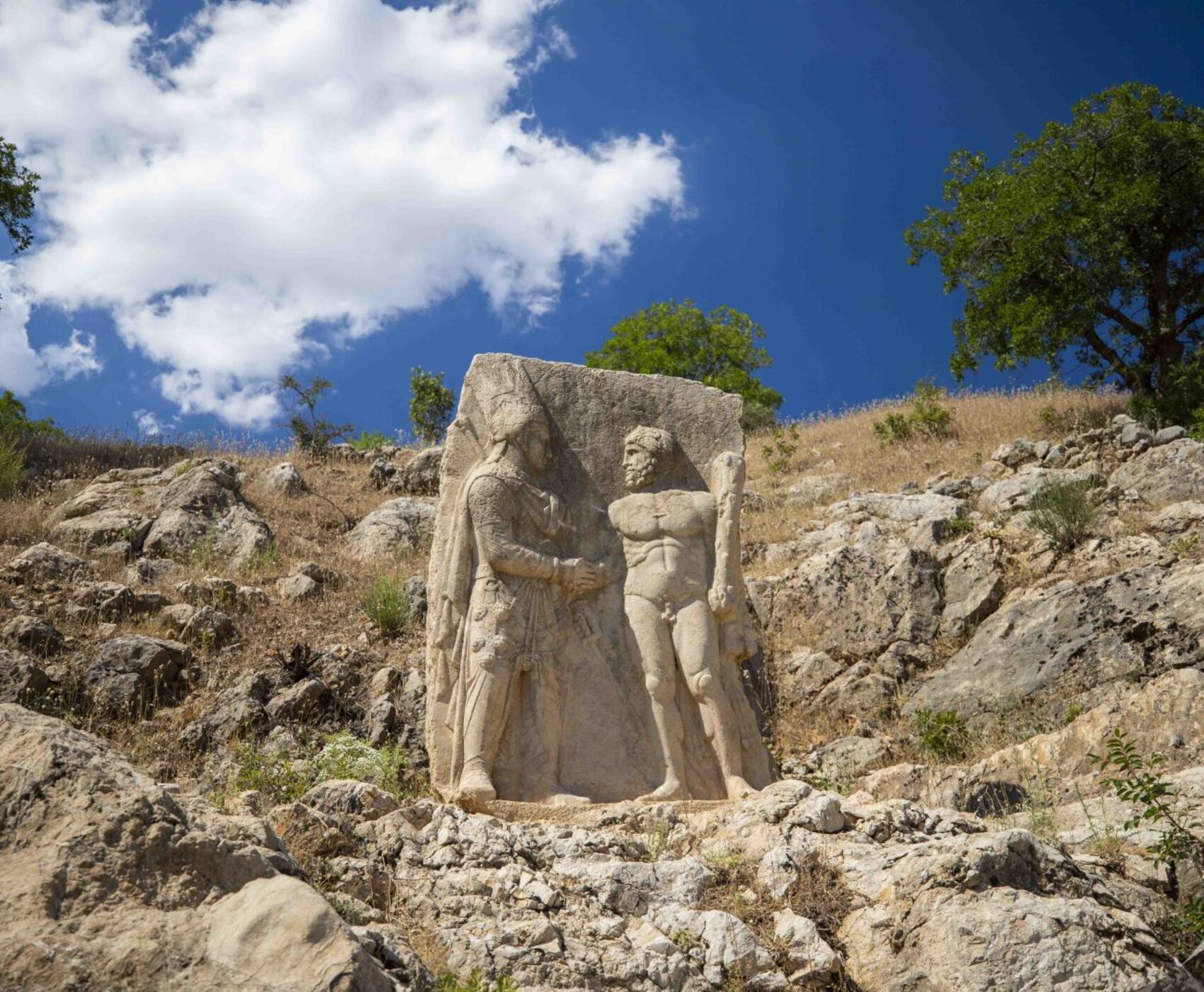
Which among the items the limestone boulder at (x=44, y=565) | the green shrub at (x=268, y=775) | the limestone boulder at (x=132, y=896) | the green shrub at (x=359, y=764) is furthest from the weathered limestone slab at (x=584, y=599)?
the limestone boulder at (x=44, y=565)

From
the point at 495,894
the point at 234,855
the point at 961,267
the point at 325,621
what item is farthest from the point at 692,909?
the point at 961,267

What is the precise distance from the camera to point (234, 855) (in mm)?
4367

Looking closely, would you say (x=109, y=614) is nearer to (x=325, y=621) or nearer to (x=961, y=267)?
(x=325, y=621)

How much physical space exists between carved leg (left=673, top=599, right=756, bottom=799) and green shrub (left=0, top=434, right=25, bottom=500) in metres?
10.9

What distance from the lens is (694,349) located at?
28859 mm

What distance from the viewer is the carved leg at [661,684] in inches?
326

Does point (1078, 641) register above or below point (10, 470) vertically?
below

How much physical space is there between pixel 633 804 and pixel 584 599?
1.63 metres

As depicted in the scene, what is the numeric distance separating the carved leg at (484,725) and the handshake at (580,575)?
81 centimetres

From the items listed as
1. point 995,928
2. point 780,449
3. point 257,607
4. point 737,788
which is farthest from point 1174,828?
point 780,449

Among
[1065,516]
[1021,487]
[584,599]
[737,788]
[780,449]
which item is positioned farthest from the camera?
[780,449]

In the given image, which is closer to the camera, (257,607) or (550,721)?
(550,721)

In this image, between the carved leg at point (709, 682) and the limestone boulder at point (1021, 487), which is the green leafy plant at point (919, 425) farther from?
the carved leg at point (709, 682)

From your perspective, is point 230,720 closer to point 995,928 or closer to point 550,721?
point 550,721
